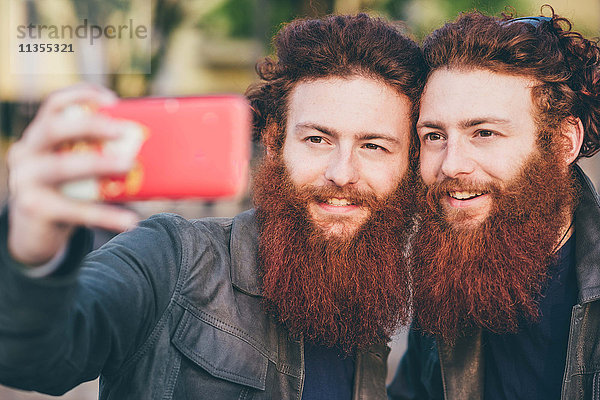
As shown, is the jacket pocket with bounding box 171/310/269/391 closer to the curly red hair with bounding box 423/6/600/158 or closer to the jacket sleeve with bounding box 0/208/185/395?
the jacket sleeve with bounding box 0/208/185/395

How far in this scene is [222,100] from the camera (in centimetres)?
182

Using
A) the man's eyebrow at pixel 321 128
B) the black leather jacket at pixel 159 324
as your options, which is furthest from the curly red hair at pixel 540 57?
the black leather jacket at pixel 159 324

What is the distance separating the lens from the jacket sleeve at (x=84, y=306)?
4.89 ft

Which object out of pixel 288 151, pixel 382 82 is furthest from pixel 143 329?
pixel 382 82

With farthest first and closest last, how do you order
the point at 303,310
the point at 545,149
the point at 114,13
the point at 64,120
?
the point at 114,13
the point at 545,149
the point at 303,310
the point at 64,120

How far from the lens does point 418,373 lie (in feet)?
12.0

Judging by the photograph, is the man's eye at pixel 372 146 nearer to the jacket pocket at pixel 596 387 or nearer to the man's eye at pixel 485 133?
the man's eye at pixel 485 133

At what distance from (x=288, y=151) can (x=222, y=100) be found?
1.42m

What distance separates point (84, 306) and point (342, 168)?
1433mm

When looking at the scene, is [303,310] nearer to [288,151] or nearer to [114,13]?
[288,151]

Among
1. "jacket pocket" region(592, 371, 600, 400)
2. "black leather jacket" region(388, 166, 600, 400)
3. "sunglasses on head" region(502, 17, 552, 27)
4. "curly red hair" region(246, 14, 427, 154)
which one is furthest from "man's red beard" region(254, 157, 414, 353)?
"sunglasses on head" region(502, 17, 552, 27)

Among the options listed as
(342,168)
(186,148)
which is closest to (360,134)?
(342,168)

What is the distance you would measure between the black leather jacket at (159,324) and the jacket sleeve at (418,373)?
0.54 meters

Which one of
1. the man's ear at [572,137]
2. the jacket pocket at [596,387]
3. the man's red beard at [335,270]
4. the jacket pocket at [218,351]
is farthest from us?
the man's ear at [572,137]
